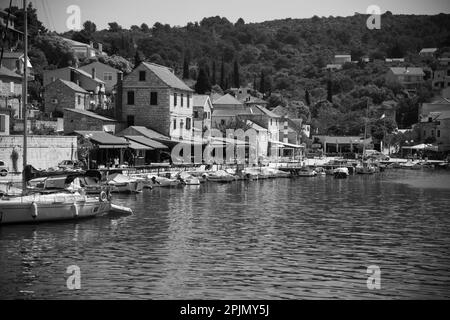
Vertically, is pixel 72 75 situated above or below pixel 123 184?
above

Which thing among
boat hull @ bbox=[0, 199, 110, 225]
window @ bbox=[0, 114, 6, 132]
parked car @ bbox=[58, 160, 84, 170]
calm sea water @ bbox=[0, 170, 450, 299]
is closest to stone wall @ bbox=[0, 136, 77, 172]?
parked car @ bbox=[58, 160, 84, 170]

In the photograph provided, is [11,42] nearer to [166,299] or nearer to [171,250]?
[171,250]

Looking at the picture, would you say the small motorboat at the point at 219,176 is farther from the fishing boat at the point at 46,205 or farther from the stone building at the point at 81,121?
the fishing boat at the point at 46,205

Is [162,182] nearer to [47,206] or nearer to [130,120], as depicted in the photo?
[130,120]

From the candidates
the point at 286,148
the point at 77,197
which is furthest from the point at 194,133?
the point at 77,197

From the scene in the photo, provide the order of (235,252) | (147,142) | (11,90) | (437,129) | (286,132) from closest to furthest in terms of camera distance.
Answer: (235,252) → (11,90) → (147,142) → (286,132) → (437,129)

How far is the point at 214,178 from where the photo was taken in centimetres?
7756

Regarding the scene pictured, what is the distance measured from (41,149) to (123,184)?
8463mm

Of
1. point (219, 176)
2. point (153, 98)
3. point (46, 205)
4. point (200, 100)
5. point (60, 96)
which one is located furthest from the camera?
point (200, 100)

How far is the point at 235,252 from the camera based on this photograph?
34.0 metres

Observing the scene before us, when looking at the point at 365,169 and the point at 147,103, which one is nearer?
the point at 147,103

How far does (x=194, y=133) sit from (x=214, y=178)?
65.3ft

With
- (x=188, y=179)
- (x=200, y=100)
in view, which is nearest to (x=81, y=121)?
(x=188, y=179)

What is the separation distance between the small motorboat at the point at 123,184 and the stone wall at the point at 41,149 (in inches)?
271
